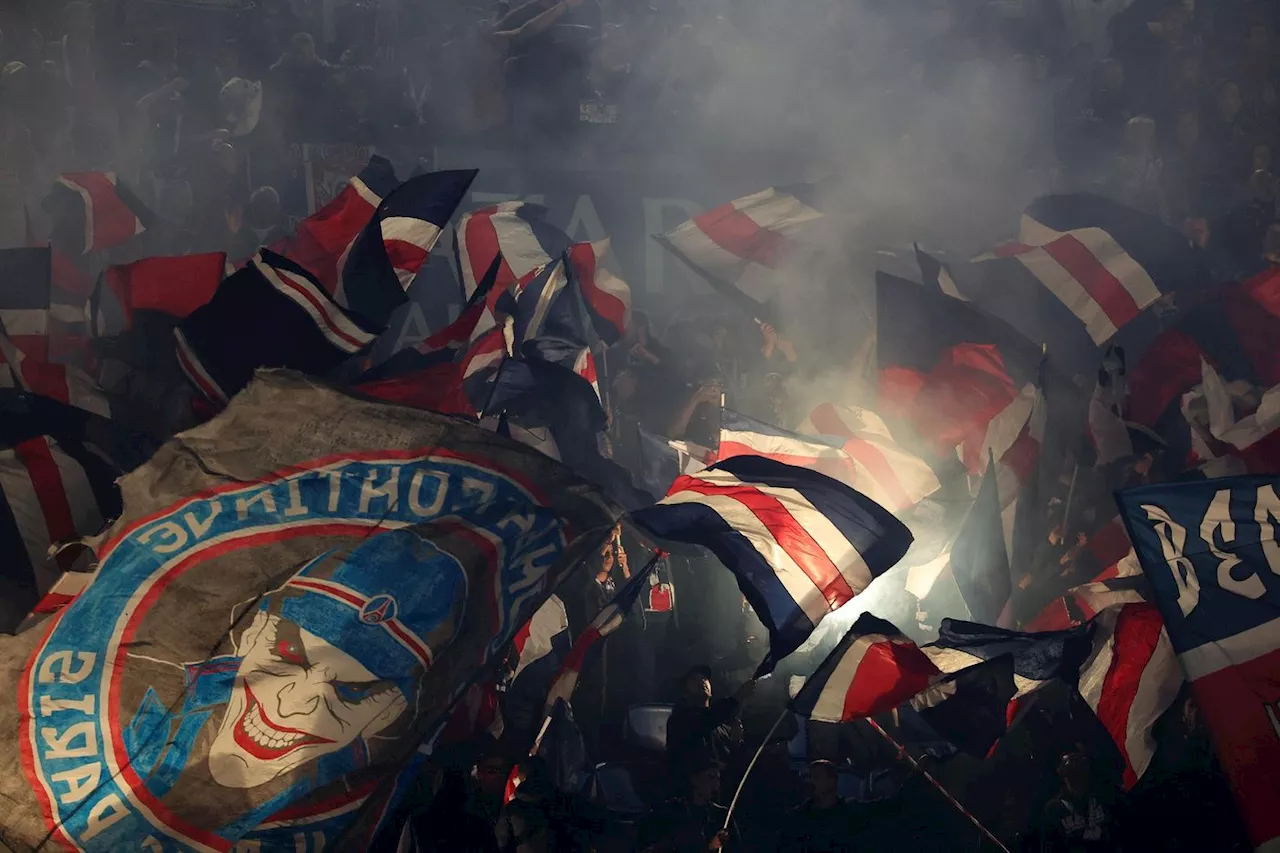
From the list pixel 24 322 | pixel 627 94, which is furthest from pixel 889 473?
pixel 627 94

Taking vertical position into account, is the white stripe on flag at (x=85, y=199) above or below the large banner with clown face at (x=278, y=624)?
above

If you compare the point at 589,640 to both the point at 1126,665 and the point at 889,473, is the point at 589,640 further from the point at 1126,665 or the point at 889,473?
the point at 1126,665

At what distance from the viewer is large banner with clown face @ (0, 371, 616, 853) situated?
13.8 feet

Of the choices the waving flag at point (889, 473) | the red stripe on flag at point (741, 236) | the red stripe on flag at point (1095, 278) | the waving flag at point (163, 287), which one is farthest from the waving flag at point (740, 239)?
the waving flag at point (163, 287)

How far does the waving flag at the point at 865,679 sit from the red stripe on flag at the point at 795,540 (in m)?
0.23

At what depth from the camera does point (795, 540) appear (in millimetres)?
5293

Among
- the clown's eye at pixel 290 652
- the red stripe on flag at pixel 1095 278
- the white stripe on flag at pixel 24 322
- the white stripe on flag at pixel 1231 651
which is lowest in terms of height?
the clown's eye at pixel 290 652

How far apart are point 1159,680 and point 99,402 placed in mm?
5232

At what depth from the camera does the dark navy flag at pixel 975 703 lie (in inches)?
201

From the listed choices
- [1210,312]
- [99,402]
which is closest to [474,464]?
[99,402]

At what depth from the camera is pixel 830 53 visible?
12133 millimetres

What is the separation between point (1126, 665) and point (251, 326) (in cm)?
421

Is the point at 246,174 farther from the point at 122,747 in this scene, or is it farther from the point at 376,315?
the point at 122,747

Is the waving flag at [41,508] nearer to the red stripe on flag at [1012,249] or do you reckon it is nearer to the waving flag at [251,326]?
the waving flag at [251,326]
